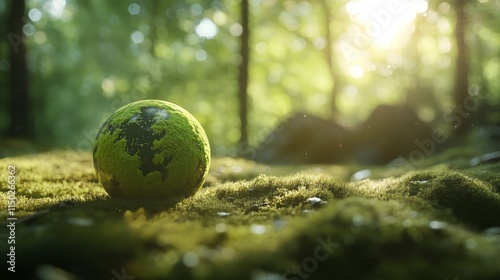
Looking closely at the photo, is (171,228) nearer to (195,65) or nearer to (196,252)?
(196,252)

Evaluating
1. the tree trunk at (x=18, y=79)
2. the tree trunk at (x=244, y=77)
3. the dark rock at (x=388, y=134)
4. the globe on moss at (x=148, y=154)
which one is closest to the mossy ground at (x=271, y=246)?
the globe on moss at (x=148, y=154)

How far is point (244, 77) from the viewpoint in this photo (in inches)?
730

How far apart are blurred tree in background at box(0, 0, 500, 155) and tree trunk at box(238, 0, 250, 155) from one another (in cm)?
22

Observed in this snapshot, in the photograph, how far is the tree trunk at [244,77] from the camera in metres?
18.4

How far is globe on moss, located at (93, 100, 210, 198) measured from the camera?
6848 millimetres

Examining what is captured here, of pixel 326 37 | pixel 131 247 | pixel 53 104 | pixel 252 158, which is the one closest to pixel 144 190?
pixel 131 247

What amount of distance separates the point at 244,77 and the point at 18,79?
8.24m

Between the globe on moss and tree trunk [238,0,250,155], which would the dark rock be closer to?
tree trunk [238,0,250,155]

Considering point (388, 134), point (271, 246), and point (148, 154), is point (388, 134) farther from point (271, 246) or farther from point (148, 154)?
point (271, 246)

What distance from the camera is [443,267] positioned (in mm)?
3939

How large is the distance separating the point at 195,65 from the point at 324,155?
12076mm

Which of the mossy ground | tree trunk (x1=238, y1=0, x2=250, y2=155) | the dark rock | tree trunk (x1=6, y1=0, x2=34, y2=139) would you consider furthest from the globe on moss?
tree trunk (x1=238, y1=0, x2=250, y2=155)

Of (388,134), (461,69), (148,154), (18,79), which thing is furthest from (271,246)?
(461,69)

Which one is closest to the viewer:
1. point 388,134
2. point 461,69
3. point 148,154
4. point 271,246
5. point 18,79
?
point 271,246
